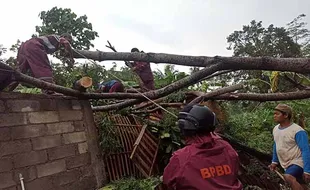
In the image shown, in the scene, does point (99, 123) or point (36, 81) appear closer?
point (36, 81)

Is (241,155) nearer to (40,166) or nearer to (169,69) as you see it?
(169,69)

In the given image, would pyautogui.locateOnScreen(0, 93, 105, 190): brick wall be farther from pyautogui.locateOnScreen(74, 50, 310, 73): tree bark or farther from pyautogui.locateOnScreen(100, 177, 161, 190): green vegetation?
pyautogui.locateOnScreen(74, 50, 310, 73): tree bark

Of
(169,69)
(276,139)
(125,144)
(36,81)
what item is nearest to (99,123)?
(125,144)

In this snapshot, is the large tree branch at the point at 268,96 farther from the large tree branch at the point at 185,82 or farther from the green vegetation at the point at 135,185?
the green vegetation at the point at 135,185

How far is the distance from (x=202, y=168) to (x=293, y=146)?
2.79 meters

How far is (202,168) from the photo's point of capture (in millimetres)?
2086

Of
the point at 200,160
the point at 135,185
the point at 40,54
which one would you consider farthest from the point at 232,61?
the point at 40,54

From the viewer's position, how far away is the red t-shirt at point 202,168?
6.76 ft

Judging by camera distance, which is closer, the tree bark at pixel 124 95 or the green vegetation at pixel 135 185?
the tree bark at pixel 124 95

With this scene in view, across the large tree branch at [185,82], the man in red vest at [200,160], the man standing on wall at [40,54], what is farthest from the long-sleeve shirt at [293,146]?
the man standing on wall at [40,54]

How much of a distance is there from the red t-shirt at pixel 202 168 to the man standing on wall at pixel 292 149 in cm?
233

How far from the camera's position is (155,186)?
4676 mm

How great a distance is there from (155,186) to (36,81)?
2.18 metres

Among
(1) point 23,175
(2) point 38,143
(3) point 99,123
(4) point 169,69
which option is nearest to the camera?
(1) point 23,175
